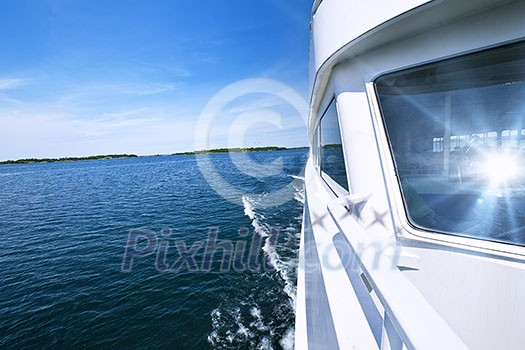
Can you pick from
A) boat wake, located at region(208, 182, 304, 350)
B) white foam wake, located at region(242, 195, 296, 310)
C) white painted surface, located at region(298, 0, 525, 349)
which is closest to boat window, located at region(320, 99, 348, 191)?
white painted surface, located at region(298, 0, 525, 349)

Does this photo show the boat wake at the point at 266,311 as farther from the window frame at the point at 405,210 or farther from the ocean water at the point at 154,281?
the window frame at the point at 405,210

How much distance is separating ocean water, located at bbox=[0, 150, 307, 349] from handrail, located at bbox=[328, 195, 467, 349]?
446 centimetres

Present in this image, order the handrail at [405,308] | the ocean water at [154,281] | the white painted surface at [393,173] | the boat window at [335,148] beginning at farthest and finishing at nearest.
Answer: the ocean water at [154,281] < the boat window at [335,148] < the white painted surface at [393,173] < the handrail at [405,308]

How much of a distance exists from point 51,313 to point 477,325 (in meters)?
8.43

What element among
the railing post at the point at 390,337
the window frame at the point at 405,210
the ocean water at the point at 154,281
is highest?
the window frame at the point at 405,210

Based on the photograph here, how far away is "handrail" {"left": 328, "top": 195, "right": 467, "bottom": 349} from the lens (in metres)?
0.43

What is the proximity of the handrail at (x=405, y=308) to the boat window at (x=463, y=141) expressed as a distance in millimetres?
750

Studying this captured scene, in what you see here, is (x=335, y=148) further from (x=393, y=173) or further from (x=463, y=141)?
(x=463, y=141)

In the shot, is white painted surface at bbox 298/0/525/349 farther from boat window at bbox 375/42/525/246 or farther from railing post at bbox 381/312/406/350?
railing post at bbox 381/312/406/350

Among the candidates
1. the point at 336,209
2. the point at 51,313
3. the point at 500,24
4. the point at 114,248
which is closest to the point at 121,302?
the point at 51,313

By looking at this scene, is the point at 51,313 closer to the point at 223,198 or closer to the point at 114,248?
the point at 114,248

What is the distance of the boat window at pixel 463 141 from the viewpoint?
109 cm

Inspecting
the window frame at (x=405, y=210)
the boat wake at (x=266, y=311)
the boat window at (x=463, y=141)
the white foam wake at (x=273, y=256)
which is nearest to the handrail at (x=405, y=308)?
the window frame at (x=405, y=210)

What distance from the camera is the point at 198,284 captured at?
6.64 metres
